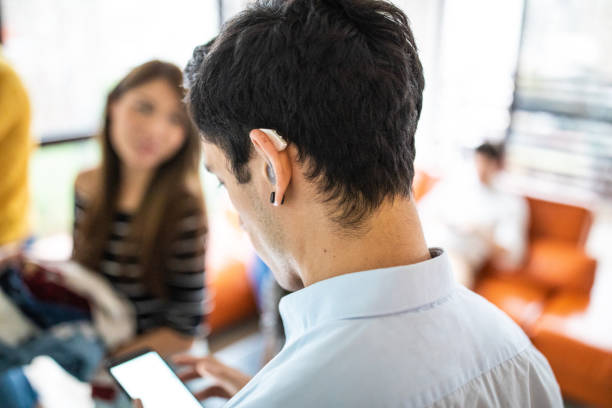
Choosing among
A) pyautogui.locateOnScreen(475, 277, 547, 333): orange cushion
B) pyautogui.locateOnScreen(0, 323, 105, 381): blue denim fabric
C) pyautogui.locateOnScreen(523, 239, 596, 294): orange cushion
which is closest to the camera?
pyautogui.locateOnScreen(0, 323, 105, 381): blue denim fabric

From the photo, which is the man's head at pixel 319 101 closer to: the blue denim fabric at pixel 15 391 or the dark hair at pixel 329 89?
the dark hair at pixel 329 89

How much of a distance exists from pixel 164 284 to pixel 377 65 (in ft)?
3.74

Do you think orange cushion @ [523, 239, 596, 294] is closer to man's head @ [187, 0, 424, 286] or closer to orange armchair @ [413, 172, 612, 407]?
orange armchair @ [413, 172, 612, 407]

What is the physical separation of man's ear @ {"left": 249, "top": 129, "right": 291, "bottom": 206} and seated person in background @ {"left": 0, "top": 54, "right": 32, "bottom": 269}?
1228mm

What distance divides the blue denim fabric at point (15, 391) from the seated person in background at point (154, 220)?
0.99 feet

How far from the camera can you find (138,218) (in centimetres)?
163

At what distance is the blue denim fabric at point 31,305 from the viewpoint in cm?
143

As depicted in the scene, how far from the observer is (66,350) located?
138 cm

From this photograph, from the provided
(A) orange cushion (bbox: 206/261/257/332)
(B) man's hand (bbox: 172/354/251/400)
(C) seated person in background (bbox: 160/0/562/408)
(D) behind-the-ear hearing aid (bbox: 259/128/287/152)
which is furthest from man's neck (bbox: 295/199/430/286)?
(A) orange cushion (bbox: 206/261/257/332)

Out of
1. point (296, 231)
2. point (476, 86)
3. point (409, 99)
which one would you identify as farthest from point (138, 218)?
point (476, 86)

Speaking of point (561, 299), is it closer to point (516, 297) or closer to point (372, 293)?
point (516, 297)

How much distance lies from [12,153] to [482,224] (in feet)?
7.91

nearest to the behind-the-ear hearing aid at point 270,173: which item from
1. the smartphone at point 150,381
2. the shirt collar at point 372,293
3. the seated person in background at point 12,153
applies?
the shirt collar at point 372,293

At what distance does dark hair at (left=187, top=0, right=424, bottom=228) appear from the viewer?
2.19ft
